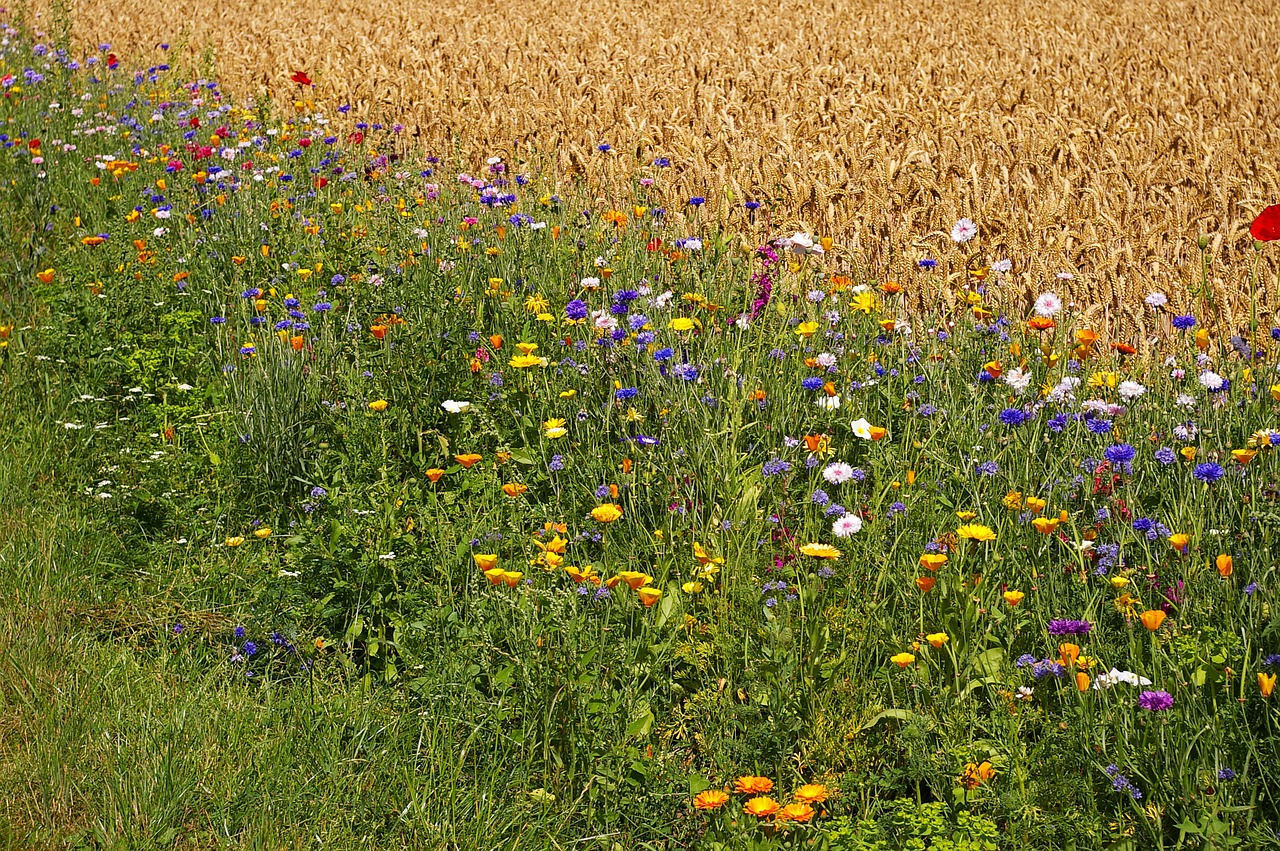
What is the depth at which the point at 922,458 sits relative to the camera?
361cm

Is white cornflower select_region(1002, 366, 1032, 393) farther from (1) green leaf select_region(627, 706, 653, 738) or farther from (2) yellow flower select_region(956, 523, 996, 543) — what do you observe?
(1) green leaf select_region(627, 706, 653, 738)

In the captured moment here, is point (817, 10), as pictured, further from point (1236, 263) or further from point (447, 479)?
point (447, 479)

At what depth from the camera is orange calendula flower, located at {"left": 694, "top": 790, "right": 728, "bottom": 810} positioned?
91.5 inches

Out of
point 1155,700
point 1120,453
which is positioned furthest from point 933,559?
point 1120,453

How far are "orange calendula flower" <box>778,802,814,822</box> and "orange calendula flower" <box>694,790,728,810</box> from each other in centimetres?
12

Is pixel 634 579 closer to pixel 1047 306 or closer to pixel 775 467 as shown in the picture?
pixel 775 467

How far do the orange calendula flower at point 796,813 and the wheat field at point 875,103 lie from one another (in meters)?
2.86

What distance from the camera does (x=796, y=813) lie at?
2248mm

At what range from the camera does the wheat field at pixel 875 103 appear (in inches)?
217

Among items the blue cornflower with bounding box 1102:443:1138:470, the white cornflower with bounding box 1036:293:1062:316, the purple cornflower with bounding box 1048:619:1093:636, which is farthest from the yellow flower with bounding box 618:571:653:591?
the white cornflower with bounding box 1036:293:1062:316

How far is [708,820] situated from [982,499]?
128 cm

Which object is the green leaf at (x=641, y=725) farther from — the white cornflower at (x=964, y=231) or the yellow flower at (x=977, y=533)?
the white cornflower at (x=964, y=231)

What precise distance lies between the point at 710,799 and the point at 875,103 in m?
6.24

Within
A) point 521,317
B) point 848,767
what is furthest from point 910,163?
point 848,767
